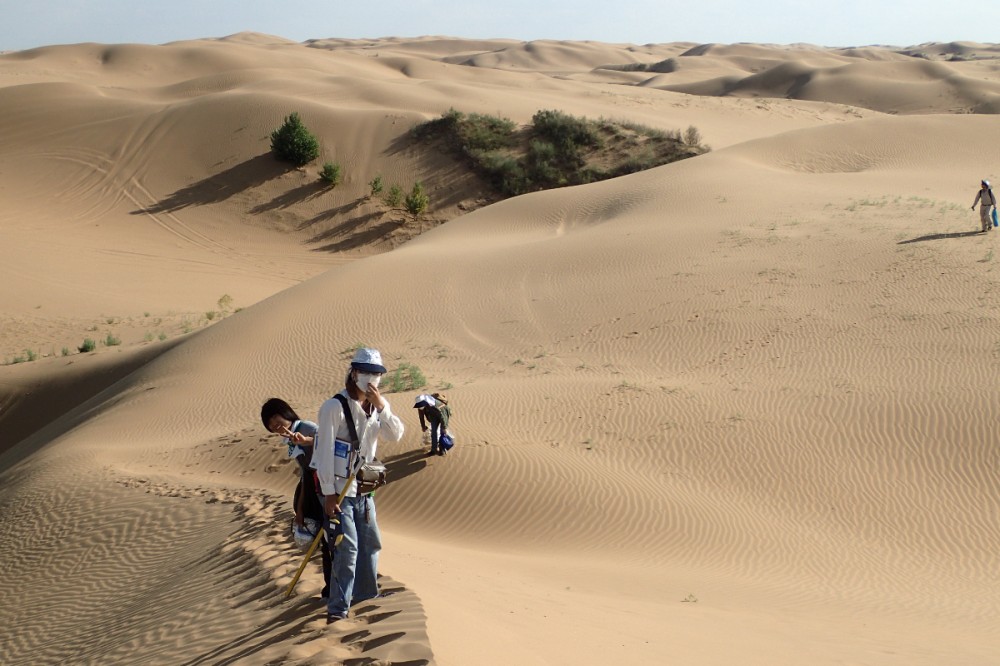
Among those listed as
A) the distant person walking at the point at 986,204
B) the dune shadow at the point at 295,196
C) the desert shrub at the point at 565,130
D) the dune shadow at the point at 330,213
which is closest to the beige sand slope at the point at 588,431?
the distant person walking at the point at 986,204

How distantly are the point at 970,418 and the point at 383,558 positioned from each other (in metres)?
8.06

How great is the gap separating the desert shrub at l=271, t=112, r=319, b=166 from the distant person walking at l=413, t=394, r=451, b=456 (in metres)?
26.8

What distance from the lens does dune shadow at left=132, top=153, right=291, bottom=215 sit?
1360 inches

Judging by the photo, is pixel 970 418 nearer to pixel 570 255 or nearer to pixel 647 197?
pixel 570 255

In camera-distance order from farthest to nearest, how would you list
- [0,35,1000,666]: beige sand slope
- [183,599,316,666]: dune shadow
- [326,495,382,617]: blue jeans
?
[0,35,1000,666]: beige sand slope, [183,599,316,666]: dune shadow, [326,495,382,617]: blue jeans

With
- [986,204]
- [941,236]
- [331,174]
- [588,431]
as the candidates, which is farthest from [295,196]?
[588,431]

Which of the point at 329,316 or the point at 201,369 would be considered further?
the point at 329,316

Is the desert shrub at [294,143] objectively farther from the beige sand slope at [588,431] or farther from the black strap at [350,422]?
the black strap at [350,422]

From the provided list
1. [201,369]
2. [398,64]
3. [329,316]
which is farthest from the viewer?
[398,64]

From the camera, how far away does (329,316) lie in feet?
59.3

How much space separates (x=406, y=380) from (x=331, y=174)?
74.2 feet

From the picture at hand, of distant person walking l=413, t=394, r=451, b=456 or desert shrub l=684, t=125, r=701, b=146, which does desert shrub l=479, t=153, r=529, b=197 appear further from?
distant person walking l=413, t=394, r=451, b=456

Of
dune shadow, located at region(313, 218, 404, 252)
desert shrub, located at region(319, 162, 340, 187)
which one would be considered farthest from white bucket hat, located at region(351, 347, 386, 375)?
desert shrub, located at region(319, 162, 340, 187)

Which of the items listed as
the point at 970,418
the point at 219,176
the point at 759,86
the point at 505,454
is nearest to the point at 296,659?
the point at 505,454
